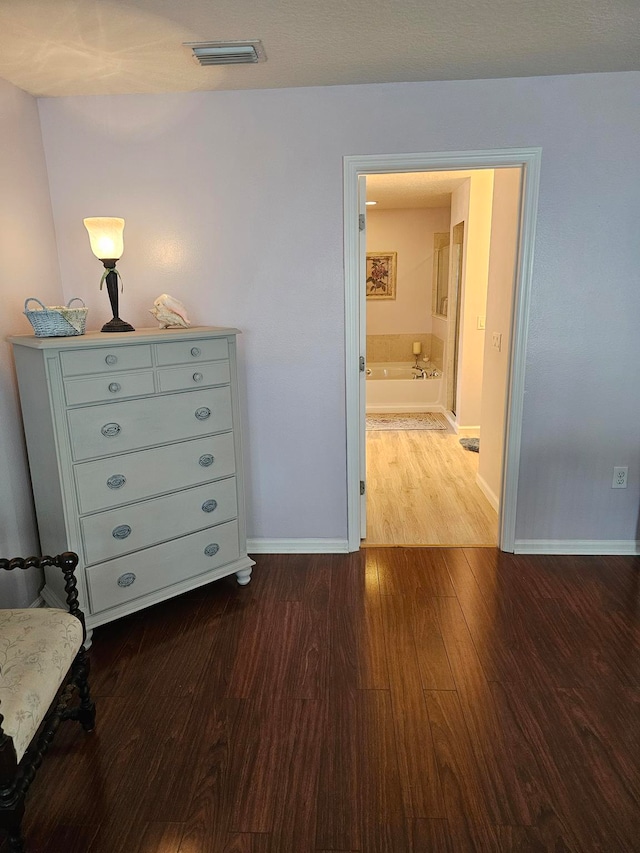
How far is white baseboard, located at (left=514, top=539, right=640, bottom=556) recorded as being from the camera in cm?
300

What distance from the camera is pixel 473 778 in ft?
5.40

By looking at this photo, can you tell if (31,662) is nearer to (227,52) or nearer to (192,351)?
(192,351)

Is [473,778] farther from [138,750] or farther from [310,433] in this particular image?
[310,433]

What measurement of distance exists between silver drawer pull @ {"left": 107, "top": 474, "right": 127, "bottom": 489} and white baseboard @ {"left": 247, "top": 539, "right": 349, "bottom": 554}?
1.04m

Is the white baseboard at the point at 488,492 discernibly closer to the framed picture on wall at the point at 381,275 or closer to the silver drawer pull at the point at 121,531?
the silver drawer pull at the point at 121,531

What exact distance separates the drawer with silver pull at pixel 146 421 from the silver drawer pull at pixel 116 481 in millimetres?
97

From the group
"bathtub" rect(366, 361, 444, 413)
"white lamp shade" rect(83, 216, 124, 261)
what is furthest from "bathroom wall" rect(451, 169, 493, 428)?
"white lamp shade" rect(83, 216, 124, 261)

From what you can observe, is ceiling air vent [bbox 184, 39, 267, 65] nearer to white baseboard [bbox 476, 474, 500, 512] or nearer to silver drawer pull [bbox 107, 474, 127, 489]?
silver drawer pull [bbox 107, 474, 127, 489]

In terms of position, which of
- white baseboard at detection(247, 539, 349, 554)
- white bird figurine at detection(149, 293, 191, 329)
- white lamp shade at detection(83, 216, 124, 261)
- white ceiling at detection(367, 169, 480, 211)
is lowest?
white baseboard at detection(247, 539, 349, 554)

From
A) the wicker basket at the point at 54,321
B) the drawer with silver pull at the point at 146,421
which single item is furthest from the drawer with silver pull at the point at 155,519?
the wicker basket at the point at 54,321

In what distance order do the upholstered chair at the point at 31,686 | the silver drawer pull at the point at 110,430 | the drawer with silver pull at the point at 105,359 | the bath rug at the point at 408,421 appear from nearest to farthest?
the upholstered chair at the point at 31,686
the drawer with silver pull at the point at 105,359
the silver drawer pull at the point at 110,430
the bath rug at the point at 408,421

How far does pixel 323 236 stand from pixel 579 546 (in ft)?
7.02

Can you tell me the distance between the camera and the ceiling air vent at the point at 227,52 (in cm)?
209

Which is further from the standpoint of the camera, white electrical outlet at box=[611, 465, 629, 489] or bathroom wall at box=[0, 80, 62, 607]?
white electrical outlet at box=[611, 465, 629, 489]
